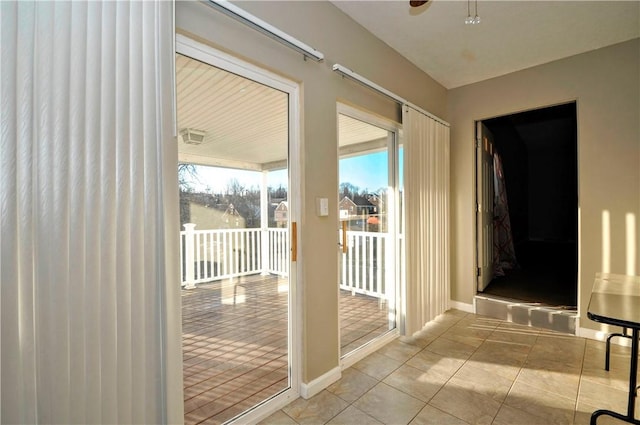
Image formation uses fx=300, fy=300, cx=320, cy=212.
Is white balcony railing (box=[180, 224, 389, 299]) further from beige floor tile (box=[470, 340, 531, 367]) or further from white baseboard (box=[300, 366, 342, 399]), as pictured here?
beige floor tile (box=[470, 340, 531, 367])

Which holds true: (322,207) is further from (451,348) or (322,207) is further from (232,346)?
(451,348)

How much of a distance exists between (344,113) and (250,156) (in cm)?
97

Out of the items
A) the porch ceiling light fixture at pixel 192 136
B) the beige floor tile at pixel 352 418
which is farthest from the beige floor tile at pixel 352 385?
the porch ceiling light fixture at pixel 192 136

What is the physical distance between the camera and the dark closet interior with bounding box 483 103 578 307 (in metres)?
5.38

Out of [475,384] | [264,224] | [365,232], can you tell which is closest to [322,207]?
[264,224]

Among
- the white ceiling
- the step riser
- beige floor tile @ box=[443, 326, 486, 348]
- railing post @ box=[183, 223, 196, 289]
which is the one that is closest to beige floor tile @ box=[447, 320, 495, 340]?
beige floor tile @ box=[443, 326, 486, 348]

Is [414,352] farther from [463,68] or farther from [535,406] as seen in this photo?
[463,68]

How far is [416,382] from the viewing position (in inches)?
88.2

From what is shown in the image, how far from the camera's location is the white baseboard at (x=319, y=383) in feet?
6.76

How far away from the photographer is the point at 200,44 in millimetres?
1576

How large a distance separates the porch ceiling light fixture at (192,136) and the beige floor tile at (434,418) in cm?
207

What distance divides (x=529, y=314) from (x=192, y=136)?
379 cm

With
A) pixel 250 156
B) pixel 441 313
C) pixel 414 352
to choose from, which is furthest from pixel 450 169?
pixel 250 156

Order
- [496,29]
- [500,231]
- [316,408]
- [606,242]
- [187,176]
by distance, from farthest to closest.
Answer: [500,231] < [606,242] < [496,29] < [316,408] < [187,176]
